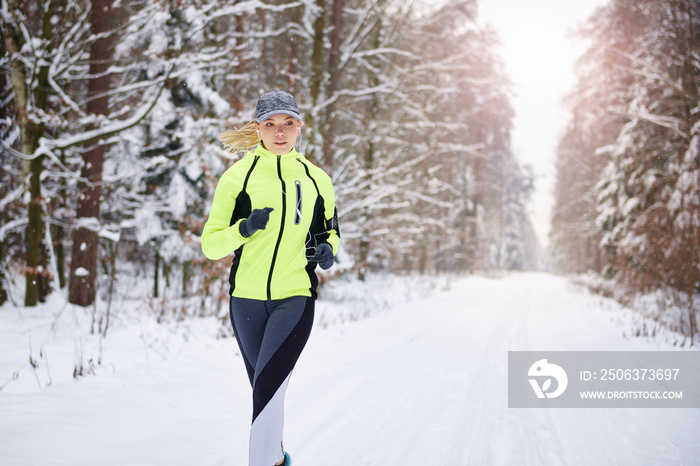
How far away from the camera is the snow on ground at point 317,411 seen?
287cm

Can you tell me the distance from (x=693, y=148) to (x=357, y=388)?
10110mm

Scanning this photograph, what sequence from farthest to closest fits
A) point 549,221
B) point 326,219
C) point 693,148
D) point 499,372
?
1. point 549,221
2. point 693,148
3. point 499,372
4. point 326,219

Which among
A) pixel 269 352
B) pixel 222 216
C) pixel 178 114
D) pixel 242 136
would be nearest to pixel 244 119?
pixel 178 114

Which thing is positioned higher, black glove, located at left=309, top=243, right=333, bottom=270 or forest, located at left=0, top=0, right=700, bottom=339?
forest, located at left=0, top=0, right=700, bottom=339

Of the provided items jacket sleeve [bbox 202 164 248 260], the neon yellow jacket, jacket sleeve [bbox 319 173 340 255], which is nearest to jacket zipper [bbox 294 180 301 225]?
the neon yellow jacket

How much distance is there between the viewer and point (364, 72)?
12508 mm

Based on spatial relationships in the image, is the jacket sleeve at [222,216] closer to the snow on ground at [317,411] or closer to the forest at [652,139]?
the snow on ground at [317,411]

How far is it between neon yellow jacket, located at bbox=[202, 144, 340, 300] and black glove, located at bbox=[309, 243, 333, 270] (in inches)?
2.8

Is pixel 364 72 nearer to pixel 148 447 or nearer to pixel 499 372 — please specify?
pixel 499 372

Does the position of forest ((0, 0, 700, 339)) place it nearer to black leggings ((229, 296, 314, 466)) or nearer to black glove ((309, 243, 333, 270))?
black leggings ((229, 296, 314, 466))

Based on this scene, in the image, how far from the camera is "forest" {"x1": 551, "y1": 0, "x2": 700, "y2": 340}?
9055 millimetres

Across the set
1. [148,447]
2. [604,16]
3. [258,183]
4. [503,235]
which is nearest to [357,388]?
[148,447]
